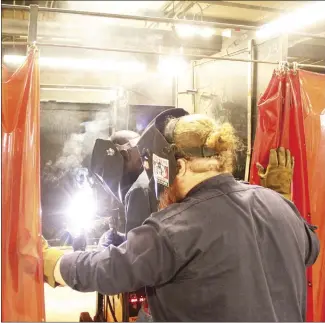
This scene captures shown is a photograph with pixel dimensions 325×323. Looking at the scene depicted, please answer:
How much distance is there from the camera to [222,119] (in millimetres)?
3611

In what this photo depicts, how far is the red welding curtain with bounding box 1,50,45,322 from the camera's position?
1523mm

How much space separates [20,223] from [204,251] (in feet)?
2.46

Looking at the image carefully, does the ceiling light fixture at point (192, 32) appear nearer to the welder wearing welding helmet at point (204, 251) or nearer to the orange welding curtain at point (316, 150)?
the orange welding curtain at point (316, 150)

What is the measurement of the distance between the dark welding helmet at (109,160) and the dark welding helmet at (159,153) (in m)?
0.87

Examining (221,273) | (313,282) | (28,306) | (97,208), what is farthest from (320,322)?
(97,208)

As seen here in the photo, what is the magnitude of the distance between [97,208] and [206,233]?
8.21ft

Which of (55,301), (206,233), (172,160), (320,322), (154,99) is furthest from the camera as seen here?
(154,99)

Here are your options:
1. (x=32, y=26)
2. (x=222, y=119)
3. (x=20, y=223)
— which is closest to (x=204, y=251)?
(x=20, y=223)

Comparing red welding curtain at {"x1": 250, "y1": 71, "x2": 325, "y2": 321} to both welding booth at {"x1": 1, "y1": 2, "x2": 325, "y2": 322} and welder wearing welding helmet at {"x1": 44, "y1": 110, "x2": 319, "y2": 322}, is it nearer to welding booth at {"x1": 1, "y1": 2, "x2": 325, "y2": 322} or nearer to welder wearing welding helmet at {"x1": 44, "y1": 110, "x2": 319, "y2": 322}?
welding booth at {"x1": 1, "y1": 2, "x2": 325, "y2": 322}

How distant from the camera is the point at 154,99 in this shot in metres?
4.48

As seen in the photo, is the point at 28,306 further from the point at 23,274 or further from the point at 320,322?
the point at 320,322

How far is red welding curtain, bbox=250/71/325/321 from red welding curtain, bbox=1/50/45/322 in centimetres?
134

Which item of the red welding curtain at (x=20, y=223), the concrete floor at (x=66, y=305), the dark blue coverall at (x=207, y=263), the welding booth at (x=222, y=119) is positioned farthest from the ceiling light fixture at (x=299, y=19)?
the concrete floor at (x=66, y=305)

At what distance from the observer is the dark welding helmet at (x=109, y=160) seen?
253 cm
